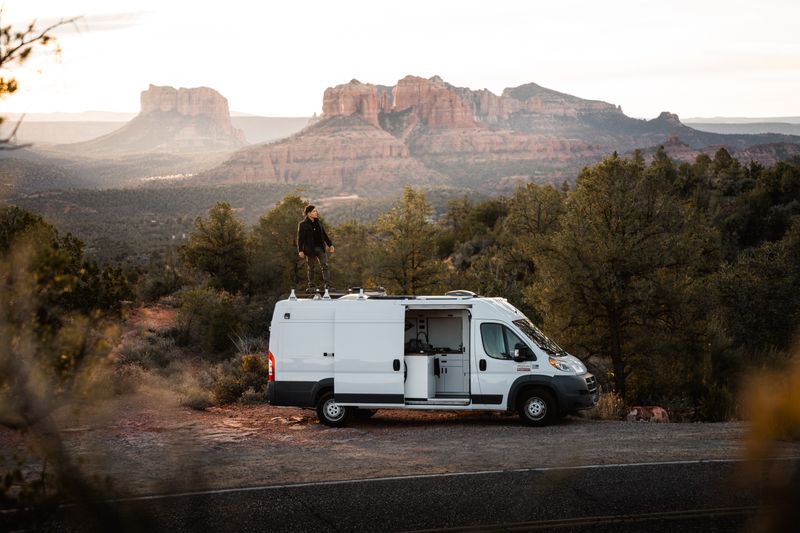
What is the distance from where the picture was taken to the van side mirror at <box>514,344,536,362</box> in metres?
13.6

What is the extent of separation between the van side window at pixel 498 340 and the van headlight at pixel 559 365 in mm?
626

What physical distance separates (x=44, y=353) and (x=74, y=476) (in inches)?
48.4

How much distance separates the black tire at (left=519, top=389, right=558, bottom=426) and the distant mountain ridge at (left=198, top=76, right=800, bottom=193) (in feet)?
397

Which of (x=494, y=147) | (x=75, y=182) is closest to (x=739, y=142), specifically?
(x=494, y=147)

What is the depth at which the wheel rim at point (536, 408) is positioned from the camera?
44.7ft

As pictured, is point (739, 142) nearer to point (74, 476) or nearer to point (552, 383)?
point (552, 383)

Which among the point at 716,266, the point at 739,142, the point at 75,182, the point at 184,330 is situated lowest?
the point at 184,330

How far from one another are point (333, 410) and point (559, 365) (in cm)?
407

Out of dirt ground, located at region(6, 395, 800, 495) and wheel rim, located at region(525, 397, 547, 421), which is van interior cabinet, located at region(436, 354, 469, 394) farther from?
wheel rim, located at region(525, 397, 547, 421)

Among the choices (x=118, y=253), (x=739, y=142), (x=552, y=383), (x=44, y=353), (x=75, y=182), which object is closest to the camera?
(x=44, y=353)

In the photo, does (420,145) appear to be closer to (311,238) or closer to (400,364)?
(311,238)

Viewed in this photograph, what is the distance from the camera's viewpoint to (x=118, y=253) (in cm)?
5338

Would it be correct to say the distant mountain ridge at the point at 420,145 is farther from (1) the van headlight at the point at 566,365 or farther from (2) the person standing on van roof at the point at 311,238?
(1) the van headlight at the point at 566,365

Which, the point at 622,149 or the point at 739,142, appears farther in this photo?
the point at 622,149
